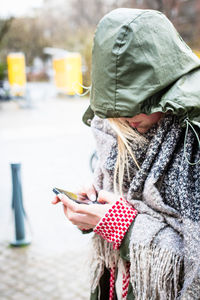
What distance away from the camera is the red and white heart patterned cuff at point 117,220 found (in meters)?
1.38

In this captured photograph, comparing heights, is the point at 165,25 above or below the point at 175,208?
above

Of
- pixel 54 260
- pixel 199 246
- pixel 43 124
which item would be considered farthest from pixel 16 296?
pixel 43 124

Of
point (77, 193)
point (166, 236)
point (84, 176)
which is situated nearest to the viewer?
point (166, 236)

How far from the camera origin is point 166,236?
51.3 inches

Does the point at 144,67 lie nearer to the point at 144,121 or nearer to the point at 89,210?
the point at 144,121

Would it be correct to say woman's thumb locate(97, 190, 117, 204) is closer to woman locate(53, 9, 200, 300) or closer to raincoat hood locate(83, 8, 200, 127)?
woman locate(53, 9, 200, 300)

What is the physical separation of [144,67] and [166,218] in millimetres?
546

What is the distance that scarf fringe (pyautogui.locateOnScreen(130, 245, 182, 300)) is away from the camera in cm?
128

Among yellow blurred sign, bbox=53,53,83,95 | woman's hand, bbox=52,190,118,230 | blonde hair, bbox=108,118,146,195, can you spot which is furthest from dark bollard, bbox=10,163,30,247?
yellow blurred sign, bbox=53,53,83,95

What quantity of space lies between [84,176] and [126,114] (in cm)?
508

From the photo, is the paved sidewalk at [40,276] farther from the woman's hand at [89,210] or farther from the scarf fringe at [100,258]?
the woman's hand at [89,210]

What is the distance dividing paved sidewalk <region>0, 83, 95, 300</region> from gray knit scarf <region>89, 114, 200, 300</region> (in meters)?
0.46

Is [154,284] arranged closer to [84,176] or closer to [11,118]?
[84,176]

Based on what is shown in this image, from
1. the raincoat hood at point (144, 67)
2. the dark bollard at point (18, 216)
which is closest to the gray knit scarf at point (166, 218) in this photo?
the raincoat hood at point (144, 67)
